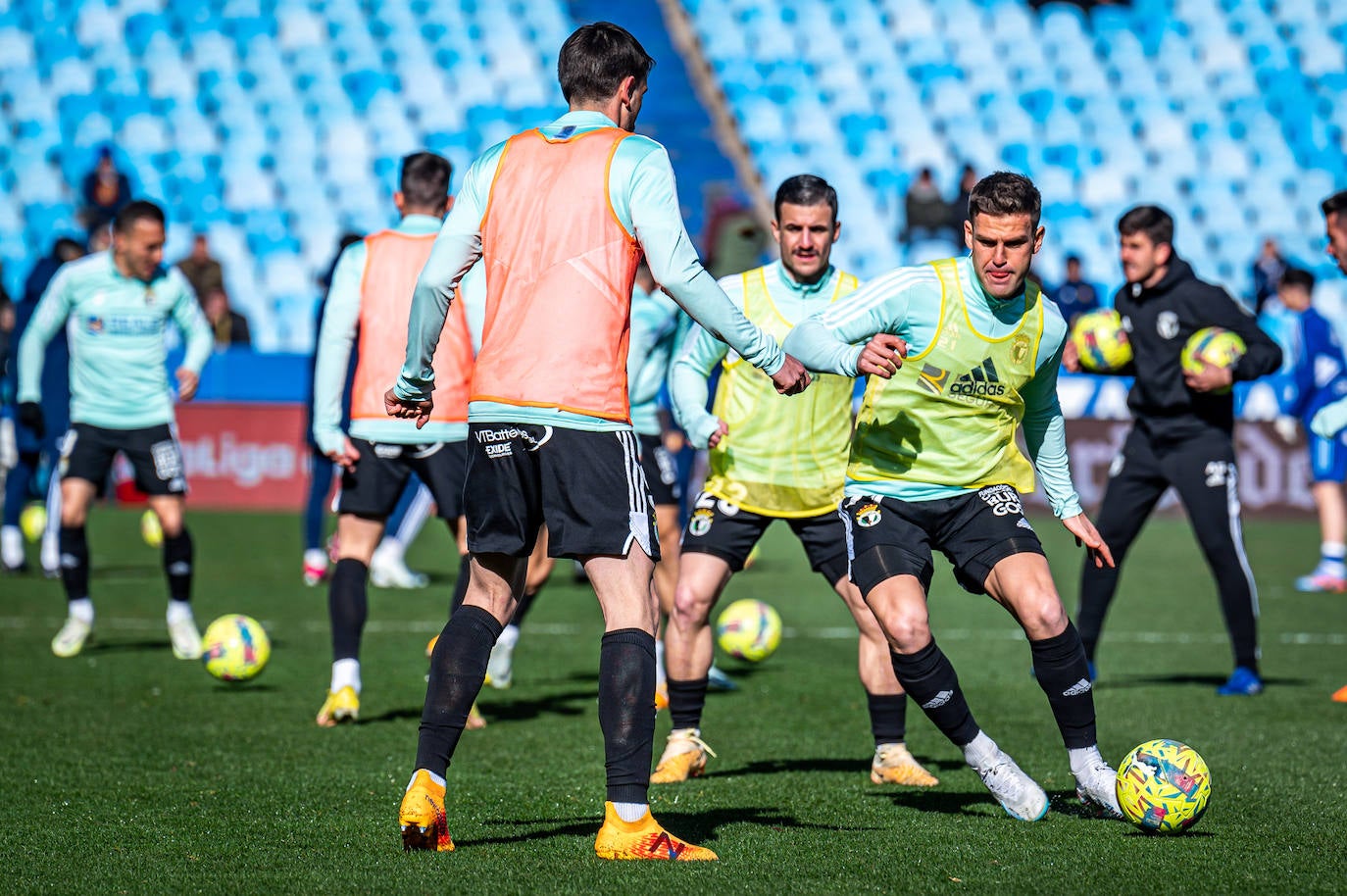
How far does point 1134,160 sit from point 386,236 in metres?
20.2

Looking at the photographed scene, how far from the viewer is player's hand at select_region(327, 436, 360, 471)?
6852 millimetres

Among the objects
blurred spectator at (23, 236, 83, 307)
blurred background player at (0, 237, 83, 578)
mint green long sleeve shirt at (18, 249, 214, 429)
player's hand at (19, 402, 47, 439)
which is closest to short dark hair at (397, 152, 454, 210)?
mint green long sleeve shirt at (18, 249, 214, 429)

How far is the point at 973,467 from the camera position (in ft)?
17.0

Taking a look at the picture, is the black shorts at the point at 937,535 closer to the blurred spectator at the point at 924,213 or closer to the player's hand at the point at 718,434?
the player's hand at the point at 718,434

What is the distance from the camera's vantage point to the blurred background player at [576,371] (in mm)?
4262

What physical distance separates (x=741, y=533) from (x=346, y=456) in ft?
5.98

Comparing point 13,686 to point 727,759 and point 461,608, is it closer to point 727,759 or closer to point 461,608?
point 727,759

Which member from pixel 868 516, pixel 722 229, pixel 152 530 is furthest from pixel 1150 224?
pixel 722 229

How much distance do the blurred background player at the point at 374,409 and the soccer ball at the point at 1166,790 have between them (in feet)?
10.9

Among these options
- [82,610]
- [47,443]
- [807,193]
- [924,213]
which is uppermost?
[924,213]

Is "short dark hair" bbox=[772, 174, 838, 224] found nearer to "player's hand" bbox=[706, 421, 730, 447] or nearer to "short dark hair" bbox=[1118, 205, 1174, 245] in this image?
"player's hand" bbox=[706, 421, 730, 447]

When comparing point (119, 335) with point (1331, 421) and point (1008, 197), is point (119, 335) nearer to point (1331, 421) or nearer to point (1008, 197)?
point (1008, 197)

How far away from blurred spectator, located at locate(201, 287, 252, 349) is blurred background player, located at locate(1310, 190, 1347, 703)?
13.9m

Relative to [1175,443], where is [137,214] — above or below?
above
